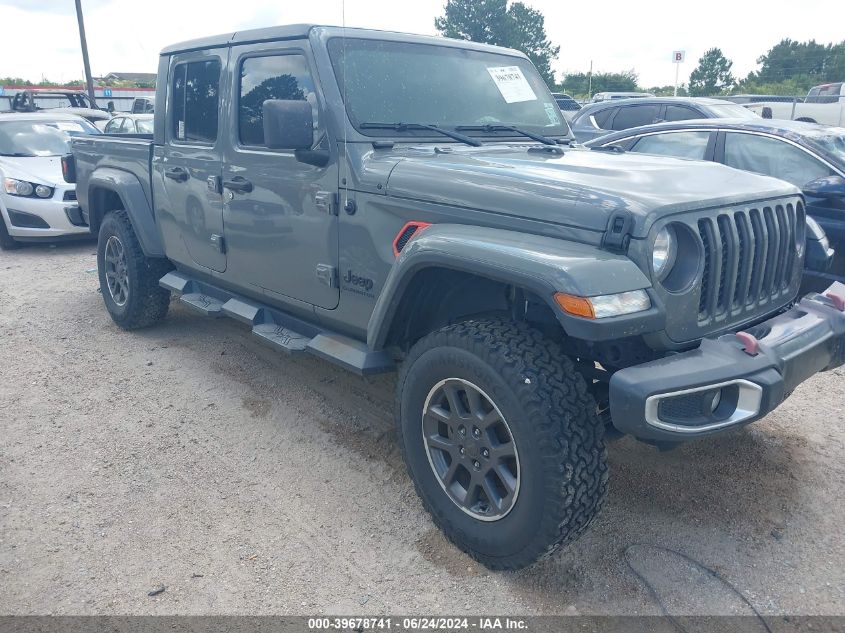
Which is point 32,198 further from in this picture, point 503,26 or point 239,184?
point 503,26

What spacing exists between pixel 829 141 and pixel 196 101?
4894 mm

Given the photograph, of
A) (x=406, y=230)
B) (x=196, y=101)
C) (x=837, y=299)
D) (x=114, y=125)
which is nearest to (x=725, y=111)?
(x=837, y=299)

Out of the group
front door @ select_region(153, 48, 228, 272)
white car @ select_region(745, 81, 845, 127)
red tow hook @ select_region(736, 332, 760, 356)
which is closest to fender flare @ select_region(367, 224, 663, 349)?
red tow hook @ select_region(736, 332, 760, 356)

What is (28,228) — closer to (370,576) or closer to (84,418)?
(84,418)

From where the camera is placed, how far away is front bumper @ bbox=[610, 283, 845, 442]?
2.32 m

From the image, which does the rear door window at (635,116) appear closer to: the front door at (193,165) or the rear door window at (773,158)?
the rear door window at (773,158)

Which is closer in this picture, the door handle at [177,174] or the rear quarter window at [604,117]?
the door handle at [177,174]

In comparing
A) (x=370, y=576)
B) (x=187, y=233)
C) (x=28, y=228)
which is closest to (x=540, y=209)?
(x=370, y=576)

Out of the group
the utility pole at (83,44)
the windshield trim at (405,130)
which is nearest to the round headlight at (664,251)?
the windshield trim at (405,130)

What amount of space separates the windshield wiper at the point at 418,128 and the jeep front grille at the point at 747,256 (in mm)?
1312

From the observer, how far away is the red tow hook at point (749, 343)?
2.51 metres

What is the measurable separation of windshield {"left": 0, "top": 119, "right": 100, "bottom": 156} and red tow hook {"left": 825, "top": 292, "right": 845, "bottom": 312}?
9244mm

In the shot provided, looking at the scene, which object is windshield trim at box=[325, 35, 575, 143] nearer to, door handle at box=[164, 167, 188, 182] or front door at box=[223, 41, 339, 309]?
front door at box=[223, 41, 339, 309]

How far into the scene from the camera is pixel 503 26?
42.1m
